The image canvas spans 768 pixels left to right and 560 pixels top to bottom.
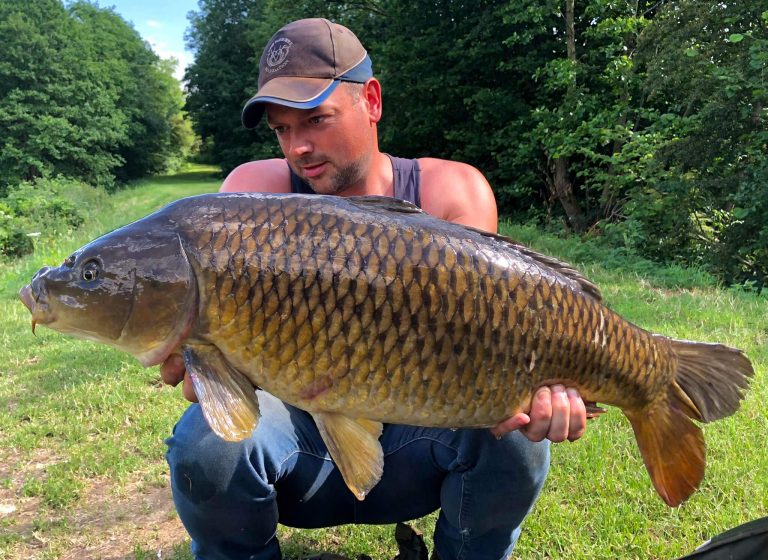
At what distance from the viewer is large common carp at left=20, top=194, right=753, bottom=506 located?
1.12 metres

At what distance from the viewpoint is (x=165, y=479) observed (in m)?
2.28

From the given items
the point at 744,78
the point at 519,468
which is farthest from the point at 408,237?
the point at 744,78

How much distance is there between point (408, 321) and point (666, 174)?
21.7ft

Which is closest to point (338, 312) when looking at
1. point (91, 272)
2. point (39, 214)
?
point (91, 272)

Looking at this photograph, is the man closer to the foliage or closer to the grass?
the grass

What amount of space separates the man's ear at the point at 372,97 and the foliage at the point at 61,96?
23301 millimetres

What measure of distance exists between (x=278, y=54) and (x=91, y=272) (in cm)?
82

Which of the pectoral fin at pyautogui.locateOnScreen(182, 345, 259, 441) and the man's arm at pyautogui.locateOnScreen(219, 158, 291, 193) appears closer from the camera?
the pectoral fin at pyautogui.locateOnScreen(182, 345, 259, 441)

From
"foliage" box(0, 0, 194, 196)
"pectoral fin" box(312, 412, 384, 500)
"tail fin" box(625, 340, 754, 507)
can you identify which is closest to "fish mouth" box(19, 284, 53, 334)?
"pectoral fin" box(312, 412, 384, 500)

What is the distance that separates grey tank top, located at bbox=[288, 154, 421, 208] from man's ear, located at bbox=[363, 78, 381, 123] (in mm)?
147

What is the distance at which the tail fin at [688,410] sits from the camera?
52.0 inches

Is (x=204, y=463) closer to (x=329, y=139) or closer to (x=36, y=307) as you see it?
(x=36, y=307)

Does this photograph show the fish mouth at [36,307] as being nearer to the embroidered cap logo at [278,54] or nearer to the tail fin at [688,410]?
the embroidered cap logo at [278,54]

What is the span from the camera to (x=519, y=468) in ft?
4.60
